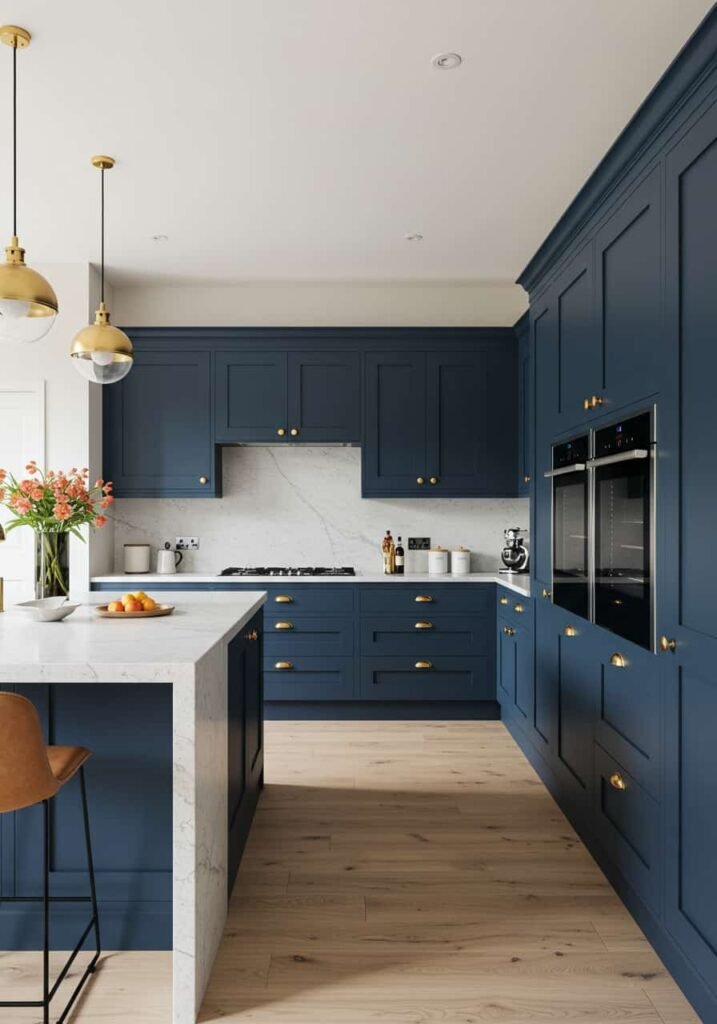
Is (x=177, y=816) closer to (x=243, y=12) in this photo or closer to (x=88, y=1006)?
(x=88, y=1006)

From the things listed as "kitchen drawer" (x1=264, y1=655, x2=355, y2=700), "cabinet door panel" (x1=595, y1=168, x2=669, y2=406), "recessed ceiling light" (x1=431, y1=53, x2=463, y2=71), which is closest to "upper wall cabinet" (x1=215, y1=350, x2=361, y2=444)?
"kitchen drawer" (x1=264, y1=655, x2=355, y2=700)

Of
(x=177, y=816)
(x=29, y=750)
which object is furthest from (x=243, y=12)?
(x=177, y=816)

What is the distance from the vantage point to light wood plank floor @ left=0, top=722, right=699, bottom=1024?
1.92 m

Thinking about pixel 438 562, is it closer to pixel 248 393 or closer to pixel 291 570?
pixel 291 570

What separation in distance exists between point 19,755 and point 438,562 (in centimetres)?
334

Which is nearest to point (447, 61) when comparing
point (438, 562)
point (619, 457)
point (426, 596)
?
point (619, 457)

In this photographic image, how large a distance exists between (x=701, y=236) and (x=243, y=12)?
141cm

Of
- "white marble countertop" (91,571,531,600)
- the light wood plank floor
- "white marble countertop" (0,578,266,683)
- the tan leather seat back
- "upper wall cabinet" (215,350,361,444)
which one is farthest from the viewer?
"upper wall cabinet" (215,350,361,444)

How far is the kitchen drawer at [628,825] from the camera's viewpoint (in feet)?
7.04

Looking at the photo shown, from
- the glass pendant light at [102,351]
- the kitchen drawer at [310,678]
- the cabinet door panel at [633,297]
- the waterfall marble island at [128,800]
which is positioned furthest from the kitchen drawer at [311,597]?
the cabinet door panel at [633,297]

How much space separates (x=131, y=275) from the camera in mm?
4590

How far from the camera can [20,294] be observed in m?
2.09

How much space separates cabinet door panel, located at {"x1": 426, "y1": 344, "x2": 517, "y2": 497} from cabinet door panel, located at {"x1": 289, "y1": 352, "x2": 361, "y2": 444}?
0.47 metres

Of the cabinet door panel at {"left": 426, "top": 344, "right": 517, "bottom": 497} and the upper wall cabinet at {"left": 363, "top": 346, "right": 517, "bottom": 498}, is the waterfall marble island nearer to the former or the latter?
the upper wall cabinet at {"left": 363, "top": 346, "right": 517, "bottom": 498}
